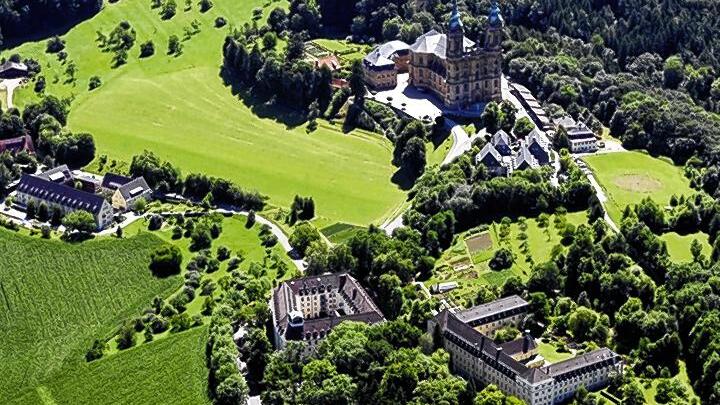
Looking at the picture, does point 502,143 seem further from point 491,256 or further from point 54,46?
point 54,46

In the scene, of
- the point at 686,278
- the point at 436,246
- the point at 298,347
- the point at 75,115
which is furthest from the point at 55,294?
the point at 686,278

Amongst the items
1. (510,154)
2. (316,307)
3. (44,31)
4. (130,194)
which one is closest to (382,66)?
(510,154)

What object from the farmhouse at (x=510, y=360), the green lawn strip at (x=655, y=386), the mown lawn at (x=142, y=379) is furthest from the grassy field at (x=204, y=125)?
the green lawn strip at (x=655, y=386)

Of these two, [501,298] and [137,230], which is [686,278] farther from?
[137,230]

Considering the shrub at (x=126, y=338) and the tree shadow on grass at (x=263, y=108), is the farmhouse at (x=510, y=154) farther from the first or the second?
the shrub at (x=126, y=338)

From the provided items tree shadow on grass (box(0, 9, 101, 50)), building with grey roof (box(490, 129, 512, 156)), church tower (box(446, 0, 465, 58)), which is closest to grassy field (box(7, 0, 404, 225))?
tree shadow on grass (box(0, 9, 101, 50))
